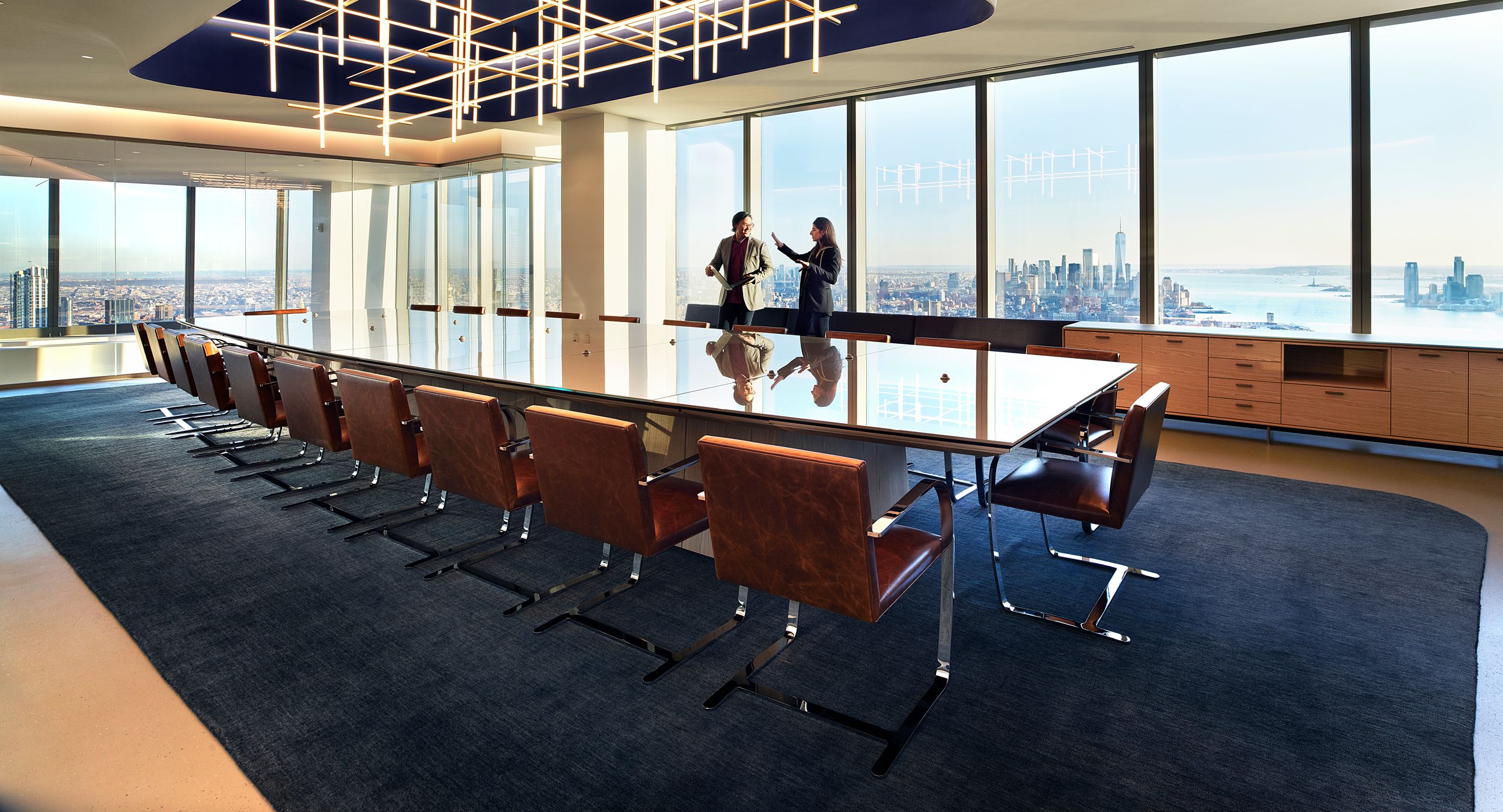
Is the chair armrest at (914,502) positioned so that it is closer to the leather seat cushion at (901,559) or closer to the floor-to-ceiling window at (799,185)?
the leather seat cushion at (901,559)

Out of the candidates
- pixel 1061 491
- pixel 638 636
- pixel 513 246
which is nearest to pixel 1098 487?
pixel 1061 491

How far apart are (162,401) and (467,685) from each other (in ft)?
Answer: 23.5

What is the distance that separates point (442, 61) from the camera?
763cm

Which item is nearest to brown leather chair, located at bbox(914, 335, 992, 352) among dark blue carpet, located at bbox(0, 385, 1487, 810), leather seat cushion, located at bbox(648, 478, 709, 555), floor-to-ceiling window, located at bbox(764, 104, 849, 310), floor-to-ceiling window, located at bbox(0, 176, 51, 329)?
dark blue carpet, located at bbox(0, 385, 1487, 810)

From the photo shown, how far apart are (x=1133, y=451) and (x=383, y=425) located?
9.47ft

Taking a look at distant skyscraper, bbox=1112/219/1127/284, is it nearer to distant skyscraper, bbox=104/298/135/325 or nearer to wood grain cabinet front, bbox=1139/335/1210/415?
wood grain cabinet front, bbox=1139/335/1210/415

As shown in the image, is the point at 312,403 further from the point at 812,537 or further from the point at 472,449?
the point at 812,537

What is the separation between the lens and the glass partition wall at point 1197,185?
5578mm

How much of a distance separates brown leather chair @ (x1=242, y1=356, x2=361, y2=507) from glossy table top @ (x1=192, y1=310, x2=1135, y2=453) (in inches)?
8.1

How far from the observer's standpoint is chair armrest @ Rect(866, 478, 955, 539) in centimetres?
207

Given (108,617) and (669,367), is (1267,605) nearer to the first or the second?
(669,367)

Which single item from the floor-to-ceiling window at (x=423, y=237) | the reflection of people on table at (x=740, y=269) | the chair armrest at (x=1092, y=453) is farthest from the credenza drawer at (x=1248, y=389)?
the floor-to-ceiling window at (x=423, y=237)

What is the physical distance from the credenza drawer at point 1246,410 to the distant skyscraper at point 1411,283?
1179 millimetres

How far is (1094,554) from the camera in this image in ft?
11.9
